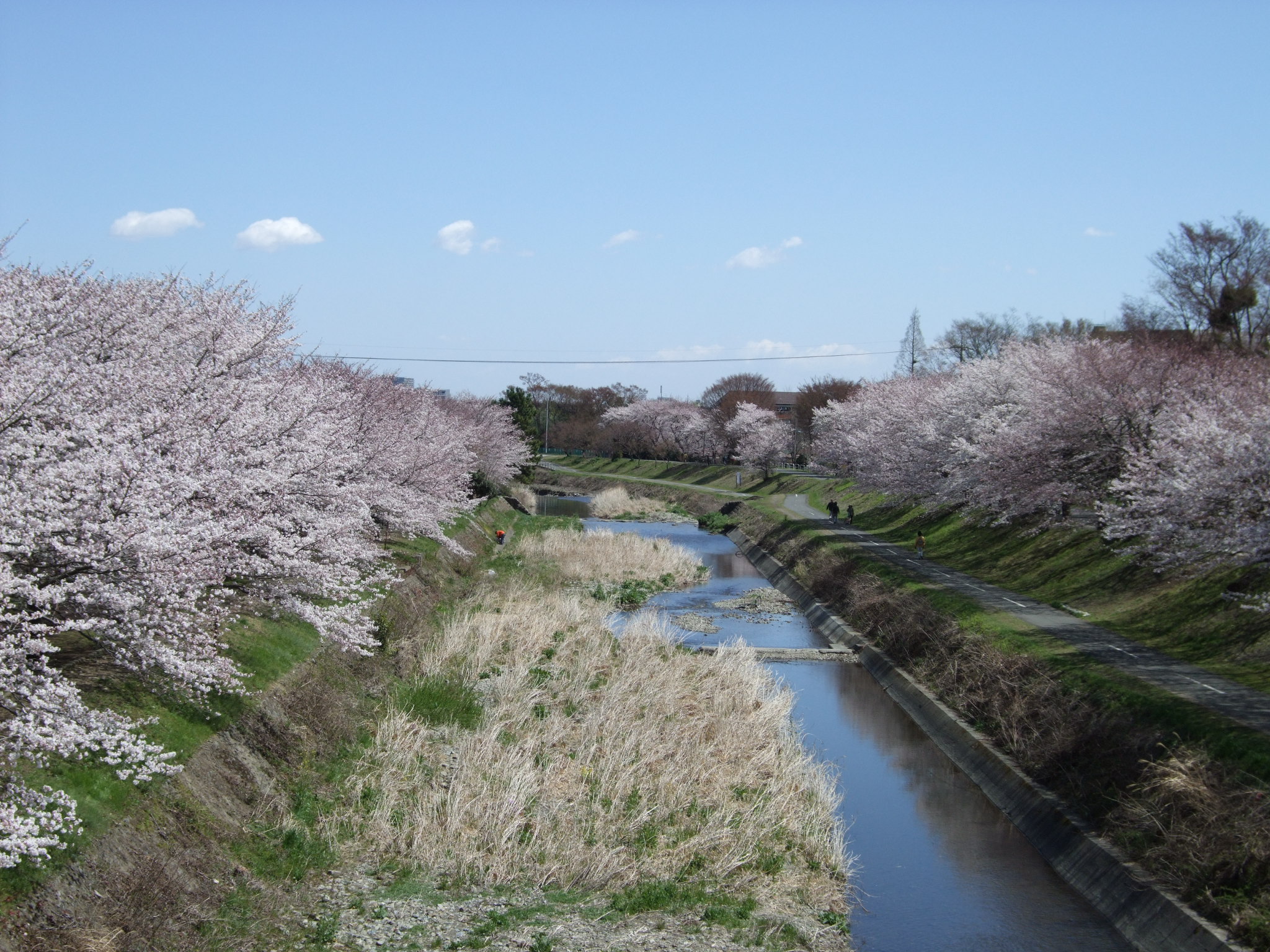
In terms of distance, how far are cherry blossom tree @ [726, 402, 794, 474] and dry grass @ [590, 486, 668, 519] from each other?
13494 mm

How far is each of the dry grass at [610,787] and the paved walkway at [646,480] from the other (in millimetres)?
66579

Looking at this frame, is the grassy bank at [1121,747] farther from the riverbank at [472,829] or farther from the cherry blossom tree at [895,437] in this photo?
the cherry blossom tree at [895,437]

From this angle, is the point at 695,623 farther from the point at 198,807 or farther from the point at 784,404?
the point at 784,404

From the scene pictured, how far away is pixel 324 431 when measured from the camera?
73.8 ft

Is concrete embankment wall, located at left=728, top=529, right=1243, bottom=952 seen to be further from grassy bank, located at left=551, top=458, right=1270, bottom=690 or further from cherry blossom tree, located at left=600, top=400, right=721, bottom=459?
cherry blossom tree, located at left=600, top=400, right=721, bottom=459

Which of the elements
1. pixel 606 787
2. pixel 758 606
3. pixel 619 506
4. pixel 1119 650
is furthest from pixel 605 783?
pixel 619 506

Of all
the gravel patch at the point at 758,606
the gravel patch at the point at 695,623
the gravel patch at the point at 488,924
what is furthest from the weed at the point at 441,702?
the gravel patch at the point at 758,606

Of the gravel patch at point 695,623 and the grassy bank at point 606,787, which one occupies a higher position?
the grassy bank at point 606,787

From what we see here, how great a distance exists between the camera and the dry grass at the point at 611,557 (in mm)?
51062

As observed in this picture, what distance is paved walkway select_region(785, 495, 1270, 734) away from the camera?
20.8m

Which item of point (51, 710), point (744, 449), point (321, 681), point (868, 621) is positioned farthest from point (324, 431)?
point (744, 449)

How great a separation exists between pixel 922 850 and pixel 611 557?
111 ft

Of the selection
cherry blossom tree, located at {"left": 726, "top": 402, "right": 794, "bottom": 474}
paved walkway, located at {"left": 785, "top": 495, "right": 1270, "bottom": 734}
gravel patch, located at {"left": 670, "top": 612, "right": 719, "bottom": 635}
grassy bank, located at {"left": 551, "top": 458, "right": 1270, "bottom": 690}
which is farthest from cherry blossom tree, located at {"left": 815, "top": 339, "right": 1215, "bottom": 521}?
cherry blossom tree, located at {"left": 726, "top": 402, "right": 794, "bottom": 474}

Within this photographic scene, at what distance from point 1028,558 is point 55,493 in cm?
3683
